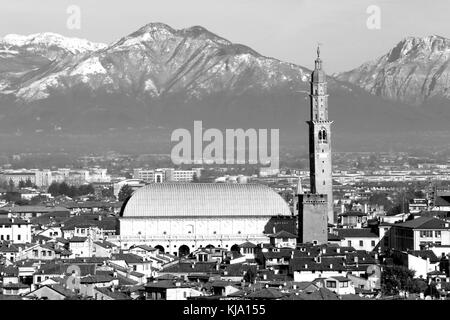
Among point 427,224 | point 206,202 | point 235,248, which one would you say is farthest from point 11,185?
point 427,224

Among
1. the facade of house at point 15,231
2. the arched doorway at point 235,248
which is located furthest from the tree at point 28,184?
the arched doorway at point 235,248

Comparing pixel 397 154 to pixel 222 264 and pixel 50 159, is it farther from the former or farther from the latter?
pixel 222 264

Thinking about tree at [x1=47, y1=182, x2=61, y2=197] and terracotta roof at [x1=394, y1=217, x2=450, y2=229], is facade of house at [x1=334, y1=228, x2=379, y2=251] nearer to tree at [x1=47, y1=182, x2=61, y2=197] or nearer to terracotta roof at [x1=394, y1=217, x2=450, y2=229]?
terracotta roof at [x1=394, y1=217, x2=450, y2=229]

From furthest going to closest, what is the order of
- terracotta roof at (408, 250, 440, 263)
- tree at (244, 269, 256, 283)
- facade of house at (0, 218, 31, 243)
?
facade of house at (0, 218, 31, 243), terracotta roof at (408, 250, 440, 263), tree at (244, 269, 256, 283)

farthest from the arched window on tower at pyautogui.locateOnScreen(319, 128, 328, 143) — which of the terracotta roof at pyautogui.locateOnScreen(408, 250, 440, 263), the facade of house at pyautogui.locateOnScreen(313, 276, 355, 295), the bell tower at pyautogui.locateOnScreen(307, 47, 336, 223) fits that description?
the facade of house at pyautogui.locateOnScreen(313, 276, 355, 295)
